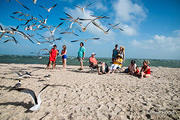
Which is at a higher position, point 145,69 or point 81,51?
point 81,51

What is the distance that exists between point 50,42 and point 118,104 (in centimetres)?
256

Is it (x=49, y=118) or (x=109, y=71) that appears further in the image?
(x=109, y=71)

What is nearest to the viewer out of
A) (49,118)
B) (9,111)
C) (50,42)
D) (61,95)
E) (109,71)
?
(49,118)

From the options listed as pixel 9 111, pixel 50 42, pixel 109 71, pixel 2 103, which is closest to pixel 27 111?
pixel 9 111

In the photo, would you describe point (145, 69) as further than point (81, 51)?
No

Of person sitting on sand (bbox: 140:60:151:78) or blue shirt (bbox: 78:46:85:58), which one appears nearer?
person sitting on sand (bbox: 140:60:151:78)

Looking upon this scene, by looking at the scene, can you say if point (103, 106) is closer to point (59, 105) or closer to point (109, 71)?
point (59, 105)

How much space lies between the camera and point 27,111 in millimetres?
2461

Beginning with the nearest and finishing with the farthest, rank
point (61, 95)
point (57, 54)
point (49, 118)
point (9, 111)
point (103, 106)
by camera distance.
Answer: point (49, 118)
point (9, 111)
point (103, 106)
point (61, 95)
point (57, 54)

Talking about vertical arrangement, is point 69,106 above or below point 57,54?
below

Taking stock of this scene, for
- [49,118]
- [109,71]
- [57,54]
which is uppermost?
[57,54]

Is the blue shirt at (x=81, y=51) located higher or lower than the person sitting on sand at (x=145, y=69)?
higher

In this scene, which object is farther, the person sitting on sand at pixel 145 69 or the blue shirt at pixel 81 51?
the blue shirt at pixel 81 51

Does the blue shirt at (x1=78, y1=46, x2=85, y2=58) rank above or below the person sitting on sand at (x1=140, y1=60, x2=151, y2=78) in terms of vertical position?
above
